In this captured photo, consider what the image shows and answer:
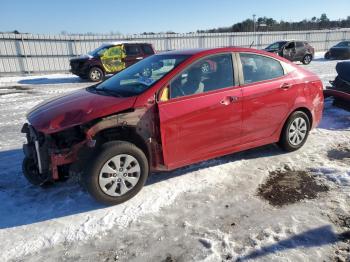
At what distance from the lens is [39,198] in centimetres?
422

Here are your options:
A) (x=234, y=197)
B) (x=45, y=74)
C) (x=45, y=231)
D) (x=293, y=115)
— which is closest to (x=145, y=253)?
(x=45, y=231)

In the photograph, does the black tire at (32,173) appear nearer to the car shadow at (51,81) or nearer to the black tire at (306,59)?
the car shadow at (51,81)

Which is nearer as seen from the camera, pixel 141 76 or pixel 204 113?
pixel 204 113

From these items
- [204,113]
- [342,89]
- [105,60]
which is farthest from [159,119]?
[105,60]

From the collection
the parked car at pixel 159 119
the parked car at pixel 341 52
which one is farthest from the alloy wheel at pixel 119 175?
the parked car at pixel 341 52

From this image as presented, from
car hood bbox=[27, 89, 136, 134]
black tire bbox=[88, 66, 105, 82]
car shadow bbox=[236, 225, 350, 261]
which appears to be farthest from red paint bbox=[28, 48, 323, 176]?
black tire bbox=[88, 66, 105, 82]

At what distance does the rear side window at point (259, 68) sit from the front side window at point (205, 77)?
26 cm

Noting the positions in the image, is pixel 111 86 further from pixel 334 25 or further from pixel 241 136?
pixel 334 25

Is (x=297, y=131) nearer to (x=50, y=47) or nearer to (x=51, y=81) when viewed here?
(x=51, y=81)

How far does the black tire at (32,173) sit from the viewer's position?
426cm

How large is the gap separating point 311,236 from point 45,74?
19.1m

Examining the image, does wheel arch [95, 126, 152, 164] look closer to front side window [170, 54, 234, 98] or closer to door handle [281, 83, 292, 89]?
front side window [170, 54, 234, 98]

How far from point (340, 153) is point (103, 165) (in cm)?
382

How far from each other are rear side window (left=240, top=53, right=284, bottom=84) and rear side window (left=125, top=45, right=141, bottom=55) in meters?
11.8
